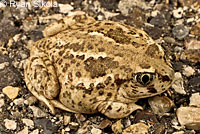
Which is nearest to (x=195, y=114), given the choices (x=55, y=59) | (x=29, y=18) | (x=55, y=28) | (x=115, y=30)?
(x=115, y=30)

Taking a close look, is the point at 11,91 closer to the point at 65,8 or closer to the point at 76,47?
the point at 76,47

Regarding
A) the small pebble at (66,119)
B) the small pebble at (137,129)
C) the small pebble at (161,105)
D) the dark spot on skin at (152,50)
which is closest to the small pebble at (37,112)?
the small pebble at (66,119)

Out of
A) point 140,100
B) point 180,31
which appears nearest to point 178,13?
point 180,31

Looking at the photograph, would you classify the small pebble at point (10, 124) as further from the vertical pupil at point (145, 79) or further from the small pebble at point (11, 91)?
the vertical pupil at point (145, 79)

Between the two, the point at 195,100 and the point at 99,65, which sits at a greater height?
the point at 99,65

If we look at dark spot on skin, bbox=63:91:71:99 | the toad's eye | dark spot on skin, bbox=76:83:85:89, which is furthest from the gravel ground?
the toad's eye

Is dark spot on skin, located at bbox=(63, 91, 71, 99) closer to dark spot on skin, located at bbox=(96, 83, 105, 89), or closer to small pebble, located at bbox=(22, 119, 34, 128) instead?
dark spot on skin, located at bbox=(96, 83, 105, 89)
